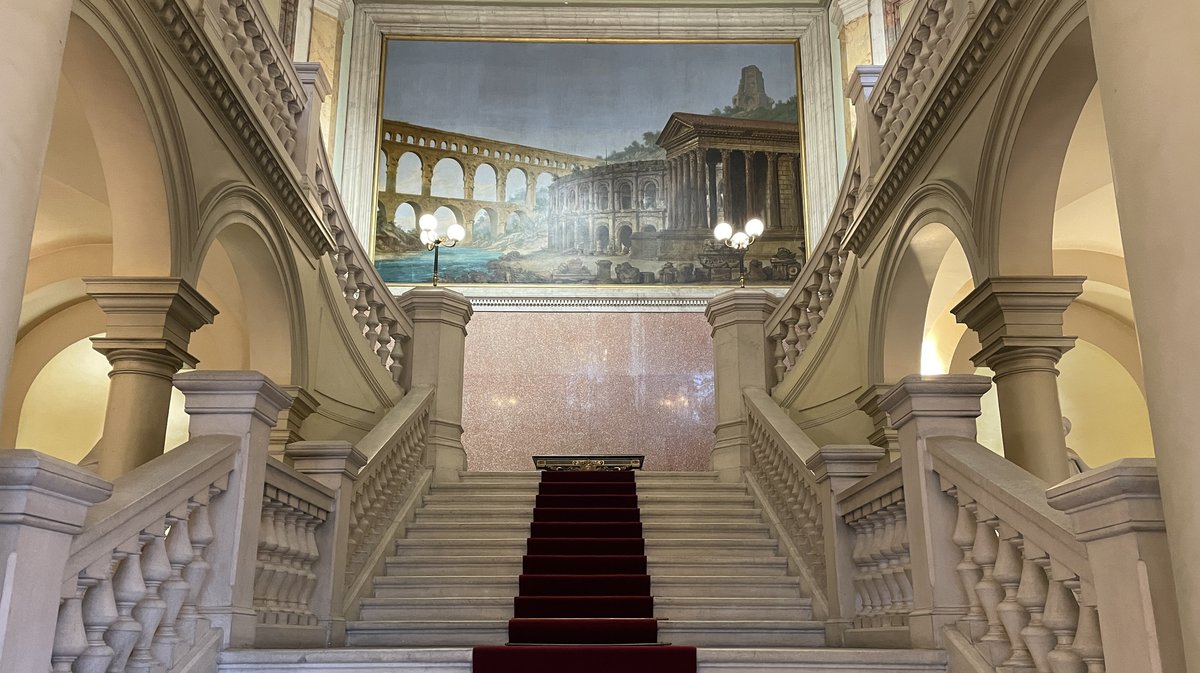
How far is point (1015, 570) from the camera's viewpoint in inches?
144

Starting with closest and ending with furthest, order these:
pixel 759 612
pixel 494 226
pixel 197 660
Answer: pixel 197 660
pixel 759 612
pixel 494 226

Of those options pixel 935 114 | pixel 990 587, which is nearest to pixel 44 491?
pixel 990 587

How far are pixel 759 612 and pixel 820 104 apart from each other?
10458 millimetres

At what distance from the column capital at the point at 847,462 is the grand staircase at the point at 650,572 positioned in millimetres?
910

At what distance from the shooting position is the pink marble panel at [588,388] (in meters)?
14.3

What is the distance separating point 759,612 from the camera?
21.3 feet

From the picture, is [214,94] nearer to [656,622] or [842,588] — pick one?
[656,622]

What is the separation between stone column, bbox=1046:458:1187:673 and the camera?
2.68m

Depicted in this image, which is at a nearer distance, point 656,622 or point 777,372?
point 656,622

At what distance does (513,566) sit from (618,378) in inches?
300

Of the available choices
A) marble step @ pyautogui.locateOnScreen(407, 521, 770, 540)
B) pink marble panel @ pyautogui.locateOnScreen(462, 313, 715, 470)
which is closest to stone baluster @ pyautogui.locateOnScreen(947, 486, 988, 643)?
marble step @ pyautogui.locateOnScreen(407, 521, 770, 540)

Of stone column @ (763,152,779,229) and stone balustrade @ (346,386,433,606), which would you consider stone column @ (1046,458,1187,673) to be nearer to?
stone balustrade @ (346,386,433,606)

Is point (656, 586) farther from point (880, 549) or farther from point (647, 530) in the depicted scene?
point (880, 549)

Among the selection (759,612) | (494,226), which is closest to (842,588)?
(759,612)
